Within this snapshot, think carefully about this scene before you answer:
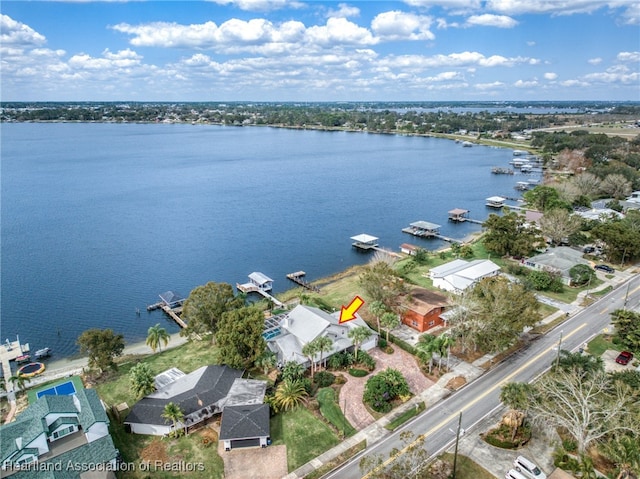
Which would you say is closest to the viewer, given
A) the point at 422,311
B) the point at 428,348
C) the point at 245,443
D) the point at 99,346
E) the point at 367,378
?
the point at 245,443

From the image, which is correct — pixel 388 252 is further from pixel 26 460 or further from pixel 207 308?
pixel 26 460

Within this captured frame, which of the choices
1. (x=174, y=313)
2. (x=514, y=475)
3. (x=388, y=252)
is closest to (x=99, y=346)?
(x=174, y=313)

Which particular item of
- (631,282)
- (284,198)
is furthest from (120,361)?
(284,198)

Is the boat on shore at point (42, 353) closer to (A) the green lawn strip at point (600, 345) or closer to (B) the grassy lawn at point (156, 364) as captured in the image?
(B) the grassy lawn at point (156, 364)

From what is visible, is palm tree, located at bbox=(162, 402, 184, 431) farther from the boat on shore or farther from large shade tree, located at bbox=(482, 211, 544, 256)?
large shade tree, located at bbox=(482, 211, 544, 256)

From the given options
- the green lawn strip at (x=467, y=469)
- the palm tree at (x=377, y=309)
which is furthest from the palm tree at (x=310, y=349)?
the green lawn strip at (x=467, y=469)

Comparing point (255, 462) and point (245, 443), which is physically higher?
point (245, 443)
